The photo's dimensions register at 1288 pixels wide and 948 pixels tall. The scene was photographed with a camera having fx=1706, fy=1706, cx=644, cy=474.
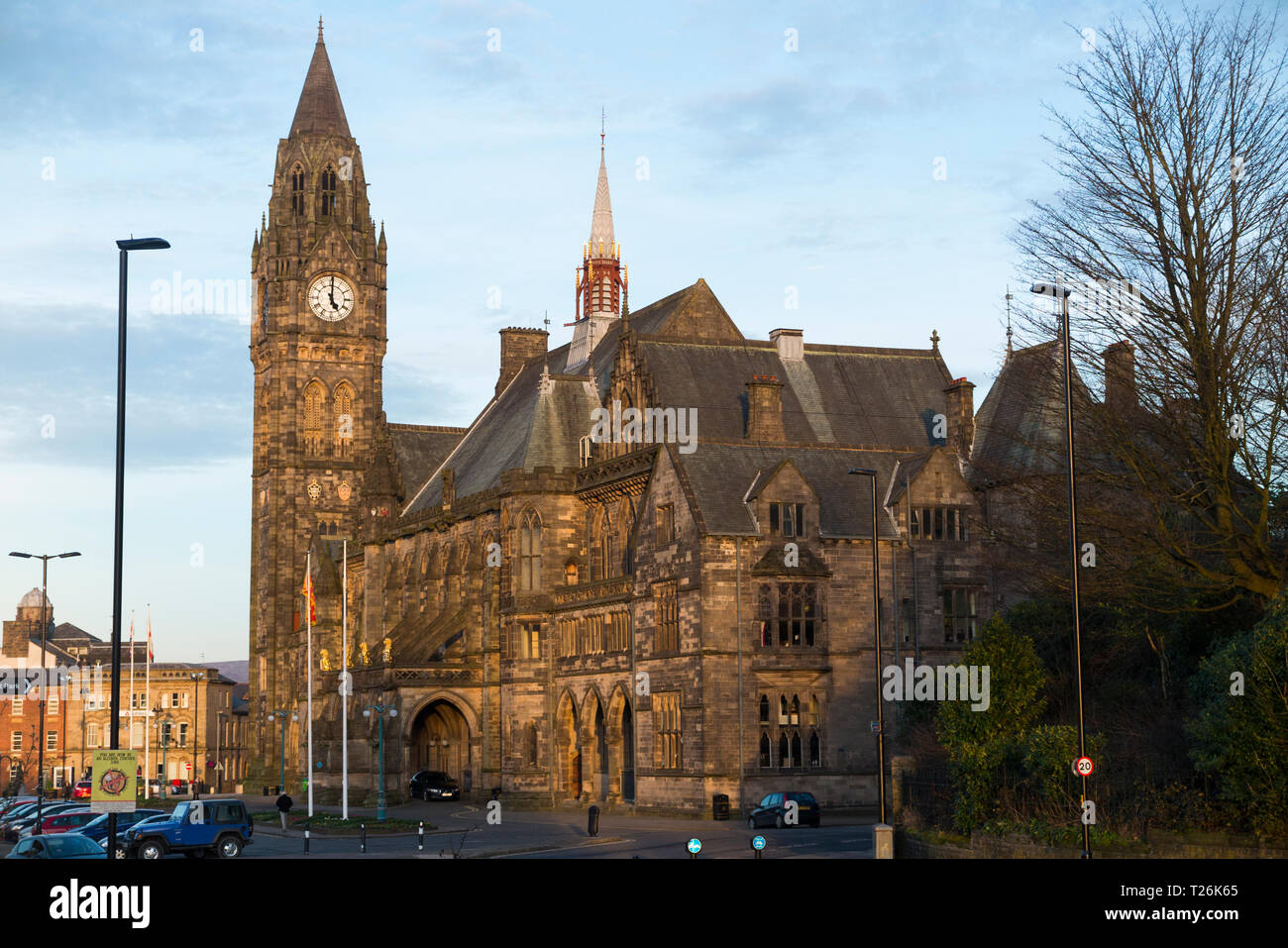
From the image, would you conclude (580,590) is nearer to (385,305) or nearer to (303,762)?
(303,762)

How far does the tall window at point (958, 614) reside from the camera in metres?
65.1

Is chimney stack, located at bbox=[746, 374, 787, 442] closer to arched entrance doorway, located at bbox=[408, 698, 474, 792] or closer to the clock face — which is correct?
arched entrance doorway, located at bbox=[408, 698, 474, 792]

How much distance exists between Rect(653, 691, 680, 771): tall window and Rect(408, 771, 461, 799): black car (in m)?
18.3

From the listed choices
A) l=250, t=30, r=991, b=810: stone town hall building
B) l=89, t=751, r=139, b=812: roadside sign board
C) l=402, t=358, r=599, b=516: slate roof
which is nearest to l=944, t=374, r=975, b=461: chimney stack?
l=250, t=30, r=991, b=810: stone town hall building

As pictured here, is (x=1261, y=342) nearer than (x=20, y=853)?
Yes

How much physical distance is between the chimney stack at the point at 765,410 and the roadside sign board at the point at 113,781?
132 feet

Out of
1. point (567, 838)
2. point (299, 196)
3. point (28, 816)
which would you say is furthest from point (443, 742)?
point (299, 196)

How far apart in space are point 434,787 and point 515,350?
3202cm

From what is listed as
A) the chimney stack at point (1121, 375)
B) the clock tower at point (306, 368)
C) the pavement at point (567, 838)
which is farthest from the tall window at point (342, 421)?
the chimney stack at point (1121, 375)

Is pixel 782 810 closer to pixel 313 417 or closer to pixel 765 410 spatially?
pixel 765 410

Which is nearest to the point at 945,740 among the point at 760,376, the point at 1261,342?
the point at 1261,342
